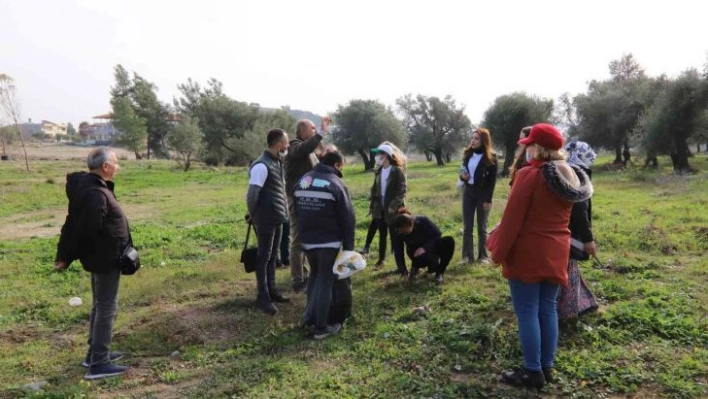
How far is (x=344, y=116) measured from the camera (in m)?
A: 44.4

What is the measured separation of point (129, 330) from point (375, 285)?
308 cm

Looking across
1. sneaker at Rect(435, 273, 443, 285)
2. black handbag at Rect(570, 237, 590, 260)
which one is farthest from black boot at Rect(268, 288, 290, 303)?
black handbag at Rect(570, 237, 590, 260)

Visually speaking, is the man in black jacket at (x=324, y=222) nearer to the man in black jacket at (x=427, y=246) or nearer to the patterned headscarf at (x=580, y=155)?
the man in black jacket at (x=427, y=246)

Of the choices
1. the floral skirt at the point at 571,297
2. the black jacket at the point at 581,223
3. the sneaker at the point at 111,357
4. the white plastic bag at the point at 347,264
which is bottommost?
the sneaker at the point at 111,357

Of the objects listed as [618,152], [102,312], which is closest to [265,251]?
[102,312]

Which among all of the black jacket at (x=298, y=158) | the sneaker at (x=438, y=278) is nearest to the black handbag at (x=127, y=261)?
the black jacket at (x=298, y=158)

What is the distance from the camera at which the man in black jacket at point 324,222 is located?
4875mm

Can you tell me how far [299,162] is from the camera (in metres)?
6.50

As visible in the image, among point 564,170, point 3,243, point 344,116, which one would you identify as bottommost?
point 3,243

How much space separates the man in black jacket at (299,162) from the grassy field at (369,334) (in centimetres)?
39

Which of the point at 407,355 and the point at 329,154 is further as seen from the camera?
the point at 329,154

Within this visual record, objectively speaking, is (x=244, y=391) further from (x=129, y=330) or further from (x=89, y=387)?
(x=129, y=330)

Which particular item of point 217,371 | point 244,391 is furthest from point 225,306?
point 244,391

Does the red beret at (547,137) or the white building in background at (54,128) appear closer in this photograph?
the red beret at (547,137)
